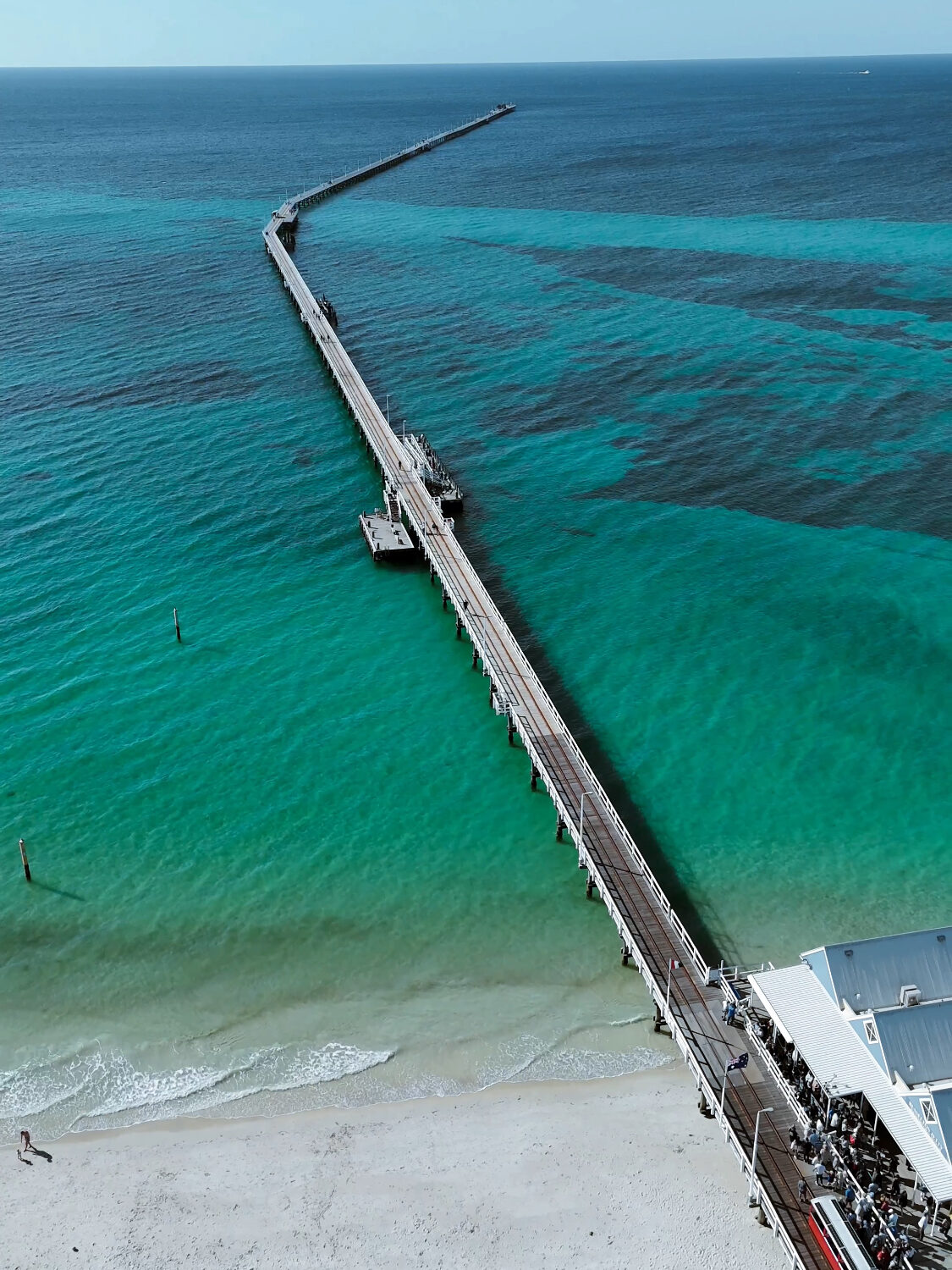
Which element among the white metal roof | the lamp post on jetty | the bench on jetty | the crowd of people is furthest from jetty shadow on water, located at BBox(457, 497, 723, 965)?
the lamp post on jetty

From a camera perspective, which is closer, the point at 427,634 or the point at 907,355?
the point at 427,634

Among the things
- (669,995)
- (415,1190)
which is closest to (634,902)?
(669,995)

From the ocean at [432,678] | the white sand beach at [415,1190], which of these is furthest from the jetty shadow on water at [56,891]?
the white sand beach at [415,1190]

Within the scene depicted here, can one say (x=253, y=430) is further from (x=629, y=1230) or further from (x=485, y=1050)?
(x=629, y=1230)

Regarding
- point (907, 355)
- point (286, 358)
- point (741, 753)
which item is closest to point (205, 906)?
point (741, 753)

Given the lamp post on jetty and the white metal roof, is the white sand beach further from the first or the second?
the white metal roof

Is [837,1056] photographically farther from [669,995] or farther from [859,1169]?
[669,995]

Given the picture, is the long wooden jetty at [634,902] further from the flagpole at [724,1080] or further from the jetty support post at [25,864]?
the jetty support post at [25,864]
